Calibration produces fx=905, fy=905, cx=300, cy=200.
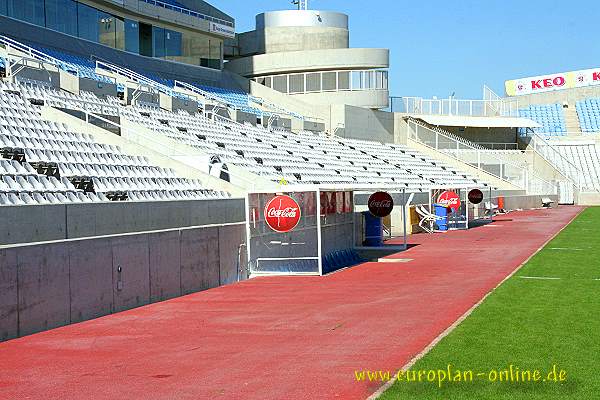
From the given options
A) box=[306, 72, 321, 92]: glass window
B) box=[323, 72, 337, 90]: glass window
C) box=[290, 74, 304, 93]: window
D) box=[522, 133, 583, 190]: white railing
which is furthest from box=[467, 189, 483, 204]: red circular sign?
box=[522, 133, 583, 190]: white railing

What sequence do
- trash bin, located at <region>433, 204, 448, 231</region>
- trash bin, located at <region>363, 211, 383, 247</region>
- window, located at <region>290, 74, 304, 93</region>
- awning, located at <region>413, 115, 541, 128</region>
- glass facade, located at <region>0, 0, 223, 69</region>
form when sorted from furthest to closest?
awning, located at <region>413, 115, 541, 128</region>
window, located at <region>290, 74, 304, 93</region>
glass facade, located at <region>0, 0, 223, 69</region>
trash bin, located at <region>433, 204, 448, 231</region>
trash bin, located at <region>363, 211, 383, 247</region>

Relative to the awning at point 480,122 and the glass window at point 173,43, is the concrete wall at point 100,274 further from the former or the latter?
the awning at point 480,122

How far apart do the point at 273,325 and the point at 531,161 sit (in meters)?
60.2

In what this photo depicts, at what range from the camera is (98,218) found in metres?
15.6

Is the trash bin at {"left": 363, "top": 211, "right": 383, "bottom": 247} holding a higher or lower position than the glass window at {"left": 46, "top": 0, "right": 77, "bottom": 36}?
lower

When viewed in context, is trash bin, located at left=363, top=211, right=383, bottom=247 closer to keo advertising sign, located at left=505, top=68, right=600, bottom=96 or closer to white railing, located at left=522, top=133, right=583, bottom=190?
white railing, located at left=522, top=133, right=583, bottom=190

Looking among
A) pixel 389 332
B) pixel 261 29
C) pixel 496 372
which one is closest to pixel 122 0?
pixel 261 29

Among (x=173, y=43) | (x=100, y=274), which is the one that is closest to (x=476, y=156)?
(x=173, y=43)

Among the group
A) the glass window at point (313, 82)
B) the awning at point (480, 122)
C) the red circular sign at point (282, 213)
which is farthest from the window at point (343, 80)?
the red circular sign at point (282, 213)

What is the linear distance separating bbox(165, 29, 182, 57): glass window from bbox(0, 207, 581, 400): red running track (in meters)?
31.5

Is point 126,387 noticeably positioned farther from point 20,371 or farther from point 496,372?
point 496,372

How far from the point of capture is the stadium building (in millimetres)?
15547

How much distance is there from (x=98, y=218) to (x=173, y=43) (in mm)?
36406

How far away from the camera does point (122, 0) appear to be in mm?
45031
